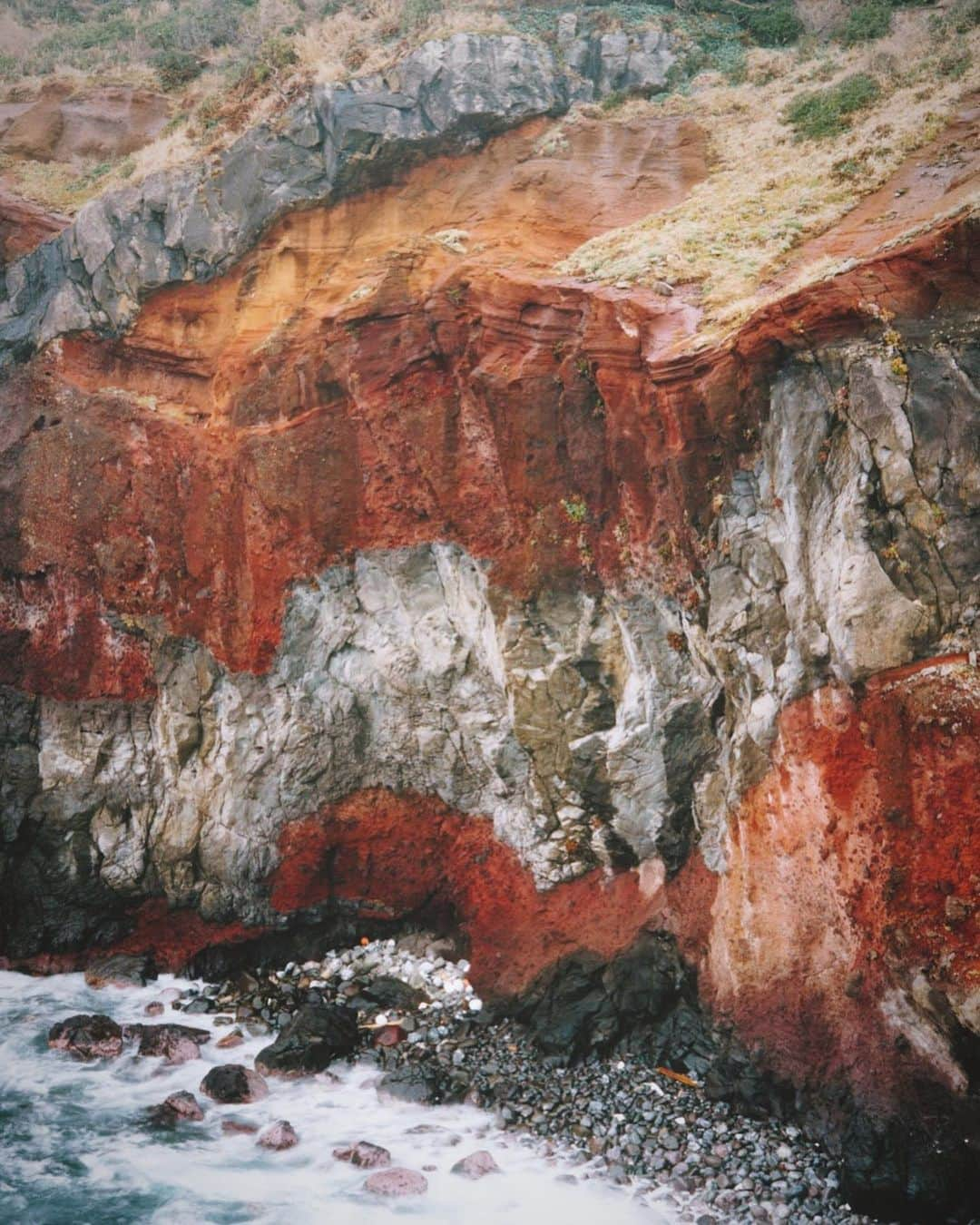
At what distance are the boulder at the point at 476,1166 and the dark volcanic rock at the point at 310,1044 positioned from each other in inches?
119

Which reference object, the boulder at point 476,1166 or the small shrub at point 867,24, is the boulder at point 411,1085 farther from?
the small shrub at point 867,24

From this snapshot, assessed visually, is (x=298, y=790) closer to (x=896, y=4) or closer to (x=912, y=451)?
(x=912, y=451)

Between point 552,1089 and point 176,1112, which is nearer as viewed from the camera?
point 552,1089

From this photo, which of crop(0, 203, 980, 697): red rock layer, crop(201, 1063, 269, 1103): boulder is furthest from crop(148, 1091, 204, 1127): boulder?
crop(0, 203, 980, 697): red rock layer

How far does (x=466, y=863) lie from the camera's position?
14461 millimetres

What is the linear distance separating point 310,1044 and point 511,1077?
2939 mm

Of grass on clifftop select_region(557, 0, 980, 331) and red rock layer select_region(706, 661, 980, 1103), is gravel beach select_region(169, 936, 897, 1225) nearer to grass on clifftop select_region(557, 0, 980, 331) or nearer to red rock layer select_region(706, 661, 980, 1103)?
red rock layer select_region(706, 661, 980, 1103)

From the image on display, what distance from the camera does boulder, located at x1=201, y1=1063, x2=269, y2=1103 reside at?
11.2 metres

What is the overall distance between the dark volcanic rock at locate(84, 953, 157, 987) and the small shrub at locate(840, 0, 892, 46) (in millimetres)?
23440

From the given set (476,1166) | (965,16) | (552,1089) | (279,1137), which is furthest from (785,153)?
(279,1137)

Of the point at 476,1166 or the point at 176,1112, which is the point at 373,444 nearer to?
the point at 176,1112

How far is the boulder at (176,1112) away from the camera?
10.8m

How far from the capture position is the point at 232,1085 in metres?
11.2

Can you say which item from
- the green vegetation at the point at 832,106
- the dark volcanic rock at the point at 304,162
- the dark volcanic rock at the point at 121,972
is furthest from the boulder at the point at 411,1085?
the green vegetation at the point at 832,106
